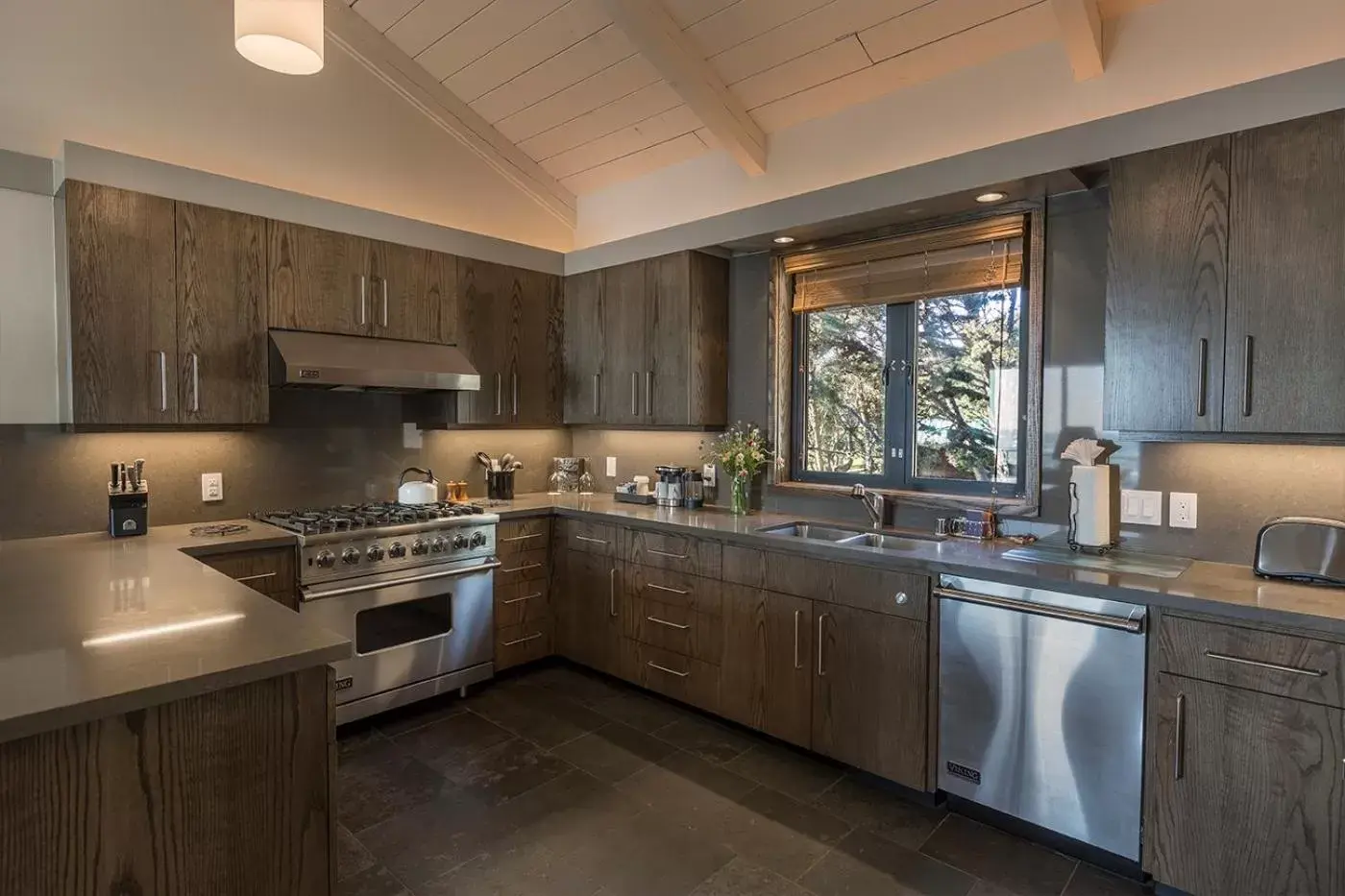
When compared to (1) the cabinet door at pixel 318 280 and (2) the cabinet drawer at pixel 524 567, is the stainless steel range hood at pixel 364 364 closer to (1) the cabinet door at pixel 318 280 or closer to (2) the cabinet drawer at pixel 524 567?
(1) the cabinet door at pixel 318 280

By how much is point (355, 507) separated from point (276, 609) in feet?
6.45

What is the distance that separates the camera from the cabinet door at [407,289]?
3.43 m

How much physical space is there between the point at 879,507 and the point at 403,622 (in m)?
2.28

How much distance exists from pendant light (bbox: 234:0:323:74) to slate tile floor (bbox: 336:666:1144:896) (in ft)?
7.59

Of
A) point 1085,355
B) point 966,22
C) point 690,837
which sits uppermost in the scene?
point 966,22

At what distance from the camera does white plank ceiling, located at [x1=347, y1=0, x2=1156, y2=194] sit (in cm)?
281

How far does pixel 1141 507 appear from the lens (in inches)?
101

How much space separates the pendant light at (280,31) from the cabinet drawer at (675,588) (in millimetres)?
2391

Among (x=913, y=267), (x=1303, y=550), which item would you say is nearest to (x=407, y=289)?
(x=913, y=267)

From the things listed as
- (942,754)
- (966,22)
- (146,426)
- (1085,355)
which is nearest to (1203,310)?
(1085,355)

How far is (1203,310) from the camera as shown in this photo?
2.18 metres

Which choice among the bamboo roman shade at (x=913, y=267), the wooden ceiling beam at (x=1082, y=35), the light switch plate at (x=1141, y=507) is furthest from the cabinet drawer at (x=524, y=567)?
the wooden ceiling beam at (x=1082, y=35)

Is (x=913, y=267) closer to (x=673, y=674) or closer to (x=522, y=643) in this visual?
(x=673, y=674)

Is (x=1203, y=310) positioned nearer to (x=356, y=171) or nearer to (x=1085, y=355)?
(x=1085, y=355)
